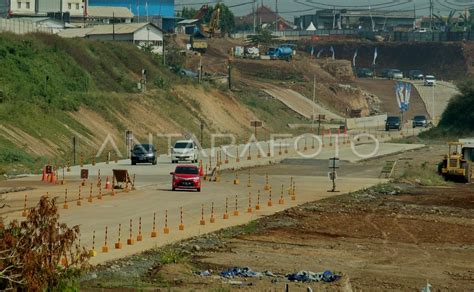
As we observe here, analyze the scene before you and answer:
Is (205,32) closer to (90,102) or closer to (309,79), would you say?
(309,79)

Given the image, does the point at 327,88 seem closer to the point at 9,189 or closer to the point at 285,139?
the point at 285,139

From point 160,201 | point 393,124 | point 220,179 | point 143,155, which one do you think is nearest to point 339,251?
point 160,201

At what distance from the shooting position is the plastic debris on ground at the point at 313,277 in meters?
34.3

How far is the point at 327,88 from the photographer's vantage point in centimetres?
15638

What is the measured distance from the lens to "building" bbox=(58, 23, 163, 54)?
451 feet

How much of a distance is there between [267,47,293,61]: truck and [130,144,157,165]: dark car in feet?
323

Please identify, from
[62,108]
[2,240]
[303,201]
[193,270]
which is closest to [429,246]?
[193,270]

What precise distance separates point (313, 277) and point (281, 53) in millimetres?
140911

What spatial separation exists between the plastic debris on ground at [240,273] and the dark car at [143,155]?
128 ft

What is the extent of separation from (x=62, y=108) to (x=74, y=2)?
7479cm

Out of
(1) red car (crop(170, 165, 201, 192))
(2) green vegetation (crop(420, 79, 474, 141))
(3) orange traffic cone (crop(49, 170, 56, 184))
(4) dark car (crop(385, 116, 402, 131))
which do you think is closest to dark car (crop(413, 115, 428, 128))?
(4) dark car (crop(385, 116, 402, 131))

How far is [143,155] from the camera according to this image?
74688mm

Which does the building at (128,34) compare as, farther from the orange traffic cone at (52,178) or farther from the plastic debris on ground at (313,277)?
the plastic debris on ground at (313,277)

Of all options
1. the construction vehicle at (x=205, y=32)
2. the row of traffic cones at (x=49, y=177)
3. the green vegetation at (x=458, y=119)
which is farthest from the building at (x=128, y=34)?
the row of traffic cones at (x=49, y=177)
